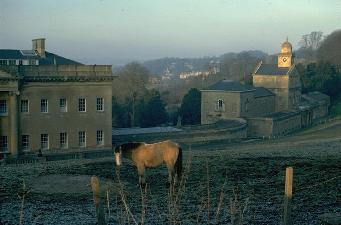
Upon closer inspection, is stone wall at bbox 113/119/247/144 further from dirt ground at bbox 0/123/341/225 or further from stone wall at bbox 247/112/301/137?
dirt ground at bbox 0/123/341/225

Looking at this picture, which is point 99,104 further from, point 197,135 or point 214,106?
point 214,106

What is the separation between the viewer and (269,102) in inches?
2753

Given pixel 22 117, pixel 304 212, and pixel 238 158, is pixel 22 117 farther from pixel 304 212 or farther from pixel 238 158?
pixel 304 212

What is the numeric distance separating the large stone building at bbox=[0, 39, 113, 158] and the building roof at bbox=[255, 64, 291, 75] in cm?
3449

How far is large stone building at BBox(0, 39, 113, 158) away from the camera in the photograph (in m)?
39.0

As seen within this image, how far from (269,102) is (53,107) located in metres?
37.0

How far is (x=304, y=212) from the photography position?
483 inches

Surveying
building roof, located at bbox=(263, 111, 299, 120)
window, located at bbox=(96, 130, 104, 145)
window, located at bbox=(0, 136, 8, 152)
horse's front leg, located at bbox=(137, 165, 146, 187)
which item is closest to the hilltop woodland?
building roof, located at bbox=(263, 111, 299, 120)

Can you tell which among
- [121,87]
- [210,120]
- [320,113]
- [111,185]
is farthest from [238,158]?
[121,87]

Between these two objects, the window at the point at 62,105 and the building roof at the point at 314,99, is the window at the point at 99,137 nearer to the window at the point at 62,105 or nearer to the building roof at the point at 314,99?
the window at the point at 62,105

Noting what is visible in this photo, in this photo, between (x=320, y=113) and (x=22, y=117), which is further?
(x=320, y=113)

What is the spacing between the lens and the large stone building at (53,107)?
128ft

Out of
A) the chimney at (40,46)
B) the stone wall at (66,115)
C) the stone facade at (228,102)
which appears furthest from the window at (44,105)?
the stone facade at (228,102)

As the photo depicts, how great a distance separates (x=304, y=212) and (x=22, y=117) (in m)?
31.2
